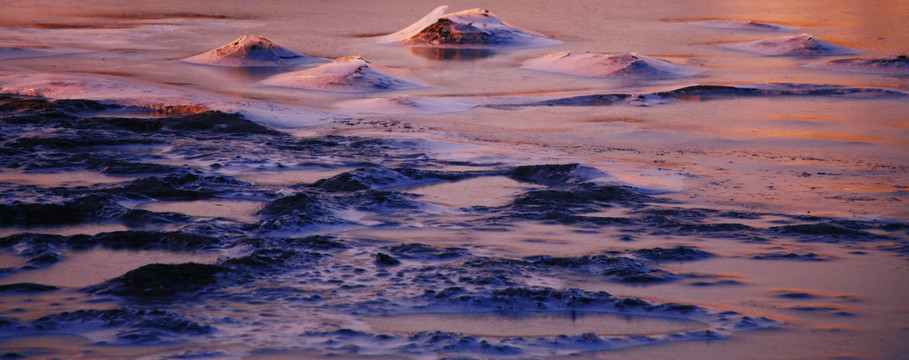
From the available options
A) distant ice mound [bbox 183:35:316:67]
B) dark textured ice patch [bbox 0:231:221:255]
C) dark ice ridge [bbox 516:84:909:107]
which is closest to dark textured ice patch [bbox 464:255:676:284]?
dark textured ice patch [bbox 0:231:221:255]

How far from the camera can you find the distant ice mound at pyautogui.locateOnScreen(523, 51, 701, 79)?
33.7 ft

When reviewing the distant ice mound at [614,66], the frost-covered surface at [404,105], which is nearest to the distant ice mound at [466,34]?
A: the distant ice mound at [614,66]

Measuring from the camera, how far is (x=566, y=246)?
14.7 ft

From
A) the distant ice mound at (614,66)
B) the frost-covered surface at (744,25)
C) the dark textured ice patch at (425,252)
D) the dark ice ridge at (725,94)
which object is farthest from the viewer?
the frost-covered surface at (744,25)

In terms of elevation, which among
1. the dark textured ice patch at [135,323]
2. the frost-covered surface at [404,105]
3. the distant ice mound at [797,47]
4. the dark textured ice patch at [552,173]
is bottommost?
the dark textured ice patch at [135,323]

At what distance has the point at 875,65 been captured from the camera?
1098 cm

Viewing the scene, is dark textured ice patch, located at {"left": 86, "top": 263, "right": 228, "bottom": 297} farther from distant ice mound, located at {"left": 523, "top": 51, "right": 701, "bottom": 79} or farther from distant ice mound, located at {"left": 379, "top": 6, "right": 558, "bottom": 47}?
distant ice mound, located at {"left": 379, "top": 6, "right": 558, "bottom": 47}

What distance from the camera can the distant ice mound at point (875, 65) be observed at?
10.8m

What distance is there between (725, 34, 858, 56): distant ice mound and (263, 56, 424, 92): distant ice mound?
16.9ft

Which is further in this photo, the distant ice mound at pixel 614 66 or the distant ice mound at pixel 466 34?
the distant ice mound at pixel 466 34

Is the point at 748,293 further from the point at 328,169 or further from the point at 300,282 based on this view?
the point at 328,169

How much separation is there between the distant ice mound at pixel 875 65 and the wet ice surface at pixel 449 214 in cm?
40

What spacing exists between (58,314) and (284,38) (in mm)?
9764

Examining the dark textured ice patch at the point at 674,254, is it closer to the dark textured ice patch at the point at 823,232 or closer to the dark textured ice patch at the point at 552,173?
the dark textured ice patch at the point at 823,232
